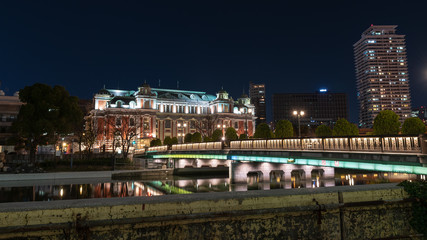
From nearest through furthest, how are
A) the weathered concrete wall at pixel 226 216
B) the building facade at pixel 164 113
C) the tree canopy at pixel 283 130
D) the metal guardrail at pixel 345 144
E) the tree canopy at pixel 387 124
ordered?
the weathered concrete wall at pixel 226 216, the metal guardrail at pixel 345 144, the tree canopy at pixel 387 124, the tree canopy at pixel 283 130, the building facade at pixel 164 113

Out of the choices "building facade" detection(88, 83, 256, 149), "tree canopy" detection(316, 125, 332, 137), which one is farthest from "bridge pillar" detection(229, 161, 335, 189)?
"building facade" detection(88, 83, 256, 149)

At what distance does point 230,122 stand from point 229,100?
10196 millimetres

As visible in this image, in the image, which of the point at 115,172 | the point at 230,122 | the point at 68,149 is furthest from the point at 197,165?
the point at 230,122

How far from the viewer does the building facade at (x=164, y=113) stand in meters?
111

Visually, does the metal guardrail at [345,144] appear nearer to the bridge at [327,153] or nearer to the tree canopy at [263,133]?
the bridge at [327,153]

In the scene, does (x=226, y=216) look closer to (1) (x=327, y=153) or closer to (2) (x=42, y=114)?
(1) (x=327, y=153)

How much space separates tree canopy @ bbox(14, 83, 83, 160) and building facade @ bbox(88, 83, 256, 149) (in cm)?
5186

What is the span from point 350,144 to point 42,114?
1807 inches

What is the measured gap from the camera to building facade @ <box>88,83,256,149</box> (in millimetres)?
110750

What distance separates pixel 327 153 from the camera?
27.0 meters

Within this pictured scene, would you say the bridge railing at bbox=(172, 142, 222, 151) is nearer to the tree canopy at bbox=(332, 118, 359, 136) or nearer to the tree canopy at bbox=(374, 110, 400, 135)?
the tree canopy at bbox=(332, 118, 359, 136)

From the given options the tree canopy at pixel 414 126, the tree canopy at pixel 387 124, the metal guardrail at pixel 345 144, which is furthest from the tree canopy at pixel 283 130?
the tree canopy at pixel 414 126

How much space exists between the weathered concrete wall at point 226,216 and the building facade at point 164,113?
9957cm

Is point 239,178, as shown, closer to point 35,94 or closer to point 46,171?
point 46,171
